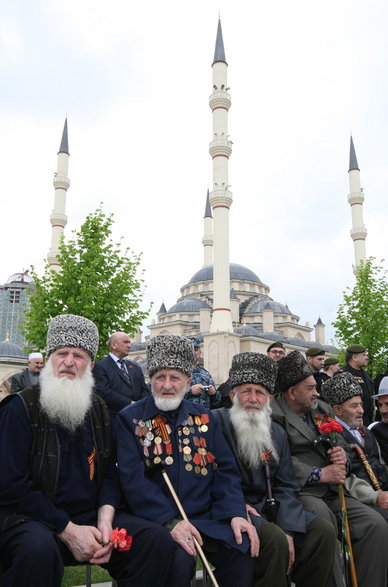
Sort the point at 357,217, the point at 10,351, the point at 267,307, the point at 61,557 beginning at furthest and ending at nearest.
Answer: the point at 267,307 → the point at 357,217 → the point at 10,351 → the point at 61,557

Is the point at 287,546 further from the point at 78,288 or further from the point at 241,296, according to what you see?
the point at 241,296

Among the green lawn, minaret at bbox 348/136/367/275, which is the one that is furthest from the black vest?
minaret at bbox 348/136/367/275

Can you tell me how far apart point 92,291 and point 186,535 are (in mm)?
12486

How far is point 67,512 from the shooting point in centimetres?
275

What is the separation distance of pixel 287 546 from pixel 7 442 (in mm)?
1658

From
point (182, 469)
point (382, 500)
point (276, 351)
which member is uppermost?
point (276, 351)

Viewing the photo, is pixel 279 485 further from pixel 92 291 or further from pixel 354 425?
pixel 92 291

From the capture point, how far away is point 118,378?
19.2 feet

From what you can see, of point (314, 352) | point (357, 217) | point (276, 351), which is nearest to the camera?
point (276, 351)

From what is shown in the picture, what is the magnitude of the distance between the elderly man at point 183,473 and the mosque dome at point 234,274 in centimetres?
5002

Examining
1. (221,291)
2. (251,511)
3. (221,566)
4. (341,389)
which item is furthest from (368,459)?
(221,291)

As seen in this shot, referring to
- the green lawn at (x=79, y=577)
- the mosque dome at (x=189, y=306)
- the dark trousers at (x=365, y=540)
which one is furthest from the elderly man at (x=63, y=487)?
the mosque dome at (x=189, y=306)

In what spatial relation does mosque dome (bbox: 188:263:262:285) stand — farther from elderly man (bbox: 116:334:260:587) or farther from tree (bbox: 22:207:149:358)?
elderly man (bbox: 116:334:260:587)

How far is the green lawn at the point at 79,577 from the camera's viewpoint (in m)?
4.17
